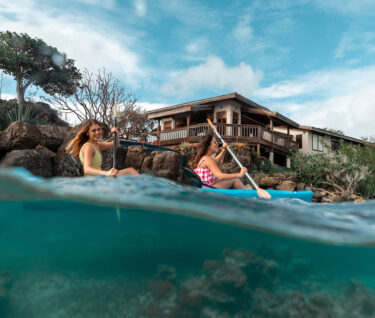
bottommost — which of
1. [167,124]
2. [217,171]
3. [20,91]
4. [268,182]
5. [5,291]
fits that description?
[5,291]

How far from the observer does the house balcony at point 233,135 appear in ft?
66.8

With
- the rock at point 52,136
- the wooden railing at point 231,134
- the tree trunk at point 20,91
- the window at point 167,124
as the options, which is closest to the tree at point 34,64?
the tree trunk at point 20,91

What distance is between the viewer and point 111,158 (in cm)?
1092

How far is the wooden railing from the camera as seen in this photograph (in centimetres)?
2036

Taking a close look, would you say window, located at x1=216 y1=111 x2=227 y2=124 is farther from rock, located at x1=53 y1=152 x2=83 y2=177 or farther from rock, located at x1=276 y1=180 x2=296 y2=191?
rock, located at x1=53 y1=152 x2=83 y2=177

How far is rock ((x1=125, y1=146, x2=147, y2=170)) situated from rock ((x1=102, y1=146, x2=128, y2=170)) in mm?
154

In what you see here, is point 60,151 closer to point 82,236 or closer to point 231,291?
point 82,236

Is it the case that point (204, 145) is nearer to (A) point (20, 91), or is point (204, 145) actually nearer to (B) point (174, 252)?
(B) point (174, 252)

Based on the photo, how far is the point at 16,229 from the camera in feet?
17.0

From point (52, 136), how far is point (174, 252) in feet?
27.8

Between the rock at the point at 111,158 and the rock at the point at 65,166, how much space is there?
3.03 feet

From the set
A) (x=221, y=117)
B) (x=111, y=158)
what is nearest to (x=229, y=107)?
(x=221, y=117)

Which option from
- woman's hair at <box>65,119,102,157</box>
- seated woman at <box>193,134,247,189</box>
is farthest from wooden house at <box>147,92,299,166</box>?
woman's hair at <box>65,119,102,157</box>

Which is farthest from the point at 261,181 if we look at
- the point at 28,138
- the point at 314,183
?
the point at 28,138
